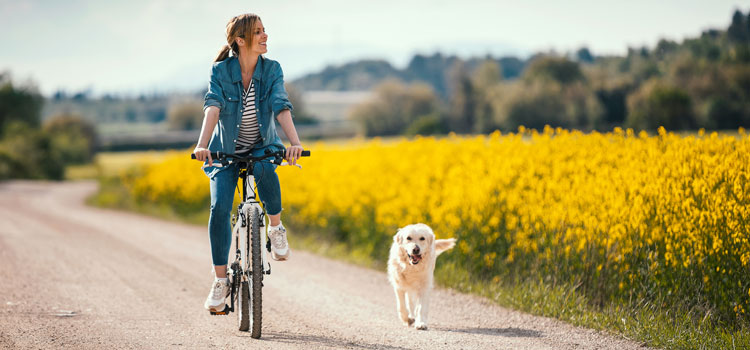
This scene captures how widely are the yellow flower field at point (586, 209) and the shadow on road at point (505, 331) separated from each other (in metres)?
1.24

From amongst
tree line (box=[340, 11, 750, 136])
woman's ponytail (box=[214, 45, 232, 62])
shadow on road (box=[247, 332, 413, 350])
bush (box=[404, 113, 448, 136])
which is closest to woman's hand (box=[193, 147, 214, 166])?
woman's ponytail (box=[214, 45, 232, 62])

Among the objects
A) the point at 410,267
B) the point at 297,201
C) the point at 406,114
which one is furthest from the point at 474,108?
the point at 410,267

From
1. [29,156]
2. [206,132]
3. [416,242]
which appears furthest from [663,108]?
[29,156]

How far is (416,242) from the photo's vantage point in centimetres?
630

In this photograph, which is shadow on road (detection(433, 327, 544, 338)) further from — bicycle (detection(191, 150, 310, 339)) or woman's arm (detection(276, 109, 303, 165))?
woman's arm (detection(276, 109, 303, 165))

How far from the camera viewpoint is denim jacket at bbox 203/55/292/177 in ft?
17.7

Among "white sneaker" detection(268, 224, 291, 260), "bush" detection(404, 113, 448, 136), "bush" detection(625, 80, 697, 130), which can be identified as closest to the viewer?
"white sneaker" detection(268, 224, 291, 260)

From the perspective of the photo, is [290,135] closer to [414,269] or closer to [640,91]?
[414,269]

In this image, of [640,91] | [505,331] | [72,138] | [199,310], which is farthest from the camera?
[72,138]

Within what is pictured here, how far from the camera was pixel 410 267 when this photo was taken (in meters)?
6.36

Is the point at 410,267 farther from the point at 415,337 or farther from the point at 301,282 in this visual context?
the point at 301,282

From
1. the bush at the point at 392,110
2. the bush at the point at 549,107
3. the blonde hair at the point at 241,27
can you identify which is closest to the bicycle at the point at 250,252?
the blonde hair at the point at 241,27

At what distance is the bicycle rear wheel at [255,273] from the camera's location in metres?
5.39

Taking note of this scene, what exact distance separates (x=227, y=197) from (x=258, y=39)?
1.26m
